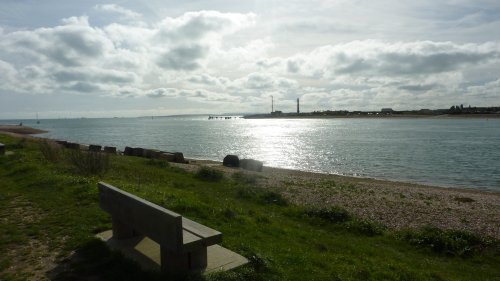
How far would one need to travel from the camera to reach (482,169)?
102 ft

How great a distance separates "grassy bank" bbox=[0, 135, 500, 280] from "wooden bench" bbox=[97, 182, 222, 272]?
1.29 ft

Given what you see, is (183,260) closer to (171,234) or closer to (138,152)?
(171,234)

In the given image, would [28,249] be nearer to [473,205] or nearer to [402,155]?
[473,205]

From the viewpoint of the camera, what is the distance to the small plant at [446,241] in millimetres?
9492

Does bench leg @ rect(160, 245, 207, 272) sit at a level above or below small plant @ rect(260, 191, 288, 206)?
above

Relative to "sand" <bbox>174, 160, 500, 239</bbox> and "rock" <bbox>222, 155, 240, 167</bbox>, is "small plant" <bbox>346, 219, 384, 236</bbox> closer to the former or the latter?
"sand" <bbox>174, 160, 500, 239</bbox>

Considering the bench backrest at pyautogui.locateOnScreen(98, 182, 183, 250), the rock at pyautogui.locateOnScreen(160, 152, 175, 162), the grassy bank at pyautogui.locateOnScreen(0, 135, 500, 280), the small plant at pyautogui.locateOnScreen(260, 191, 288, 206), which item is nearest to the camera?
the bench backrest at pyautogui.locateOnScreen(98, 182, 183, 250)

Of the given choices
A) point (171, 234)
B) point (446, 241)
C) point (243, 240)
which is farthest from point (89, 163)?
point (446, 241)

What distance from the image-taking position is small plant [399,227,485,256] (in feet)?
31.1

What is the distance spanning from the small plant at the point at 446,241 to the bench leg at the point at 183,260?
697 cm

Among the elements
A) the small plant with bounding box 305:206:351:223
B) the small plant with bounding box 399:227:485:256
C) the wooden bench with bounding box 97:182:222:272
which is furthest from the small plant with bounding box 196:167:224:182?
the wooden bench with bounding box 97:182:222:272

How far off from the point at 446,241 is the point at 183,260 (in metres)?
7.58

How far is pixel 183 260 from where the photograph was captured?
4949 millimetres

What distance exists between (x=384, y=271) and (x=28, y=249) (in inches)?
229
